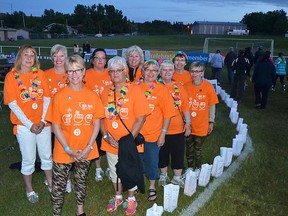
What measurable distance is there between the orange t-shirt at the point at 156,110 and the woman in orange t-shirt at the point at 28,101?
135 cm

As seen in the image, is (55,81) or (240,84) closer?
(55,81)

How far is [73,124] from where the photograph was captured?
3432 mm

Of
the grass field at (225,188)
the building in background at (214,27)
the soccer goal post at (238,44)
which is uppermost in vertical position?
the building in background at (214,27)

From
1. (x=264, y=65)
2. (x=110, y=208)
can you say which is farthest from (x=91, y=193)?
(x=264, y=65)

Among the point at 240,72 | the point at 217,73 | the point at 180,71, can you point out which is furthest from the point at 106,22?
the point at 180,71

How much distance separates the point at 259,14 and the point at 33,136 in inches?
4730

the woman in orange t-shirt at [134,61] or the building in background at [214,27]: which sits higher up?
the building in background at [214,27]

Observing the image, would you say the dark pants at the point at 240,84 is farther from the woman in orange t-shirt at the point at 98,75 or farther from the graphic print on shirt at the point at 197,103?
the woman in orange t-shirt at the point at 98,75

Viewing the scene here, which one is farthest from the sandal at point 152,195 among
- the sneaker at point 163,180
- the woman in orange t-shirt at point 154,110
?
the woman in orange t-shirt at point 154,110

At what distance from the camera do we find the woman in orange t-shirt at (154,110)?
3920mm

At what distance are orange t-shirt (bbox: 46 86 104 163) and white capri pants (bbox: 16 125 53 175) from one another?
590mm

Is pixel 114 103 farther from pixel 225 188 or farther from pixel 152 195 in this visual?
pixel 225 188

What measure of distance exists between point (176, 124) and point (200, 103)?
0.59m

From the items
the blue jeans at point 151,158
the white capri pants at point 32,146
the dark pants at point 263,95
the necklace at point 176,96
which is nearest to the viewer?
the white capri pants at point 32,146
